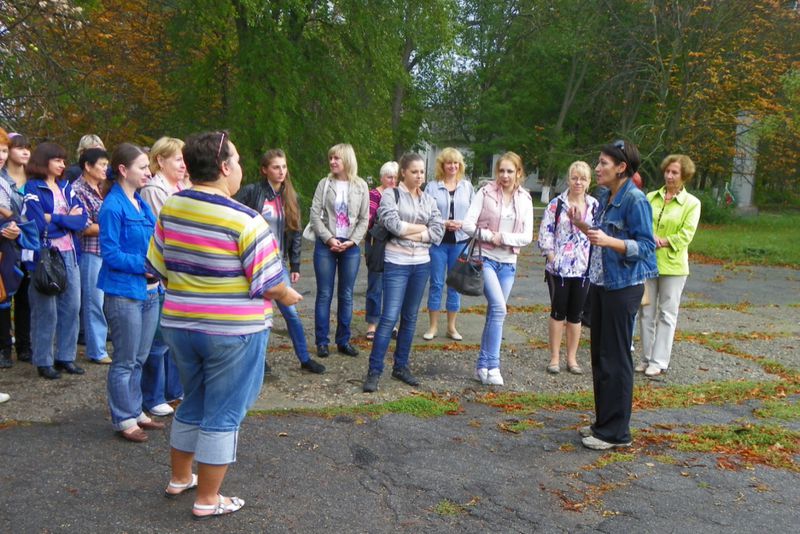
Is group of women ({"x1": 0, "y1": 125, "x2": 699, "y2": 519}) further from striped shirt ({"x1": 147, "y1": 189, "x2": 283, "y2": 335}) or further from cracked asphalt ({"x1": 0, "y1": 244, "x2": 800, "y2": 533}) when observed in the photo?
cracked asphalt ({"x1": 0, "y1": 244, "x2": 800, "y2": 533})

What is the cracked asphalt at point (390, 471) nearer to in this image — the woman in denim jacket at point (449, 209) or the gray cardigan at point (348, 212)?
the gray cardigan at point (348, 212)

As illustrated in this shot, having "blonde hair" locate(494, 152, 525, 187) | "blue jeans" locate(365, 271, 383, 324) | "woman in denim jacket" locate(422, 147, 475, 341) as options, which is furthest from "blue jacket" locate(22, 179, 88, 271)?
"blonde hair" locate(494, 152, 525, 187)

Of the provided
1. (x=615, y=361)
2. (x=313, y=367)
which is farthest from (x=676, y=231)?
(x=313, y=367)

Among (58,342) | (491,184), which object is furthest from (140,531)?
(491,184)

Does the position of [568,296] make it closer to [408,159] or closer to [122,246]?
[408,159]

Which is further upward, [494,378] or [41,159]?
[41,159]

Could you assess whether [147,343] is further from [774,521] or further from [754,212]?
[754,212]

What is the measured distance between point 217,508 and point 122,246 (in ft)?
6.27

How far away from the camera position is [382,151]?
20531 millimetres

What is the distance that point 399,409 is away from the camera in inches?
228

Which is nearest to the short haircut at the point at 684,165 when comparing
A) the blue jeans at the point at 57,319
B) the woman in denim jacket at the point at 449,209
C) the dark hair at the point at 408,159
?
the woman in denim jacket at the point at 449,209

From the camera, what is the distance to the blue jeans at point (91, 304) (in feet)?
21.7

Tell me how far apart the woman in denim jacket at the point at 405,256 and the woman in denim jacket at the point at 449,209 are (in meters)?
1.58

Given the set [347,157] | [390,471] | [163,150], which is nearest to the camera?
[390,471]
